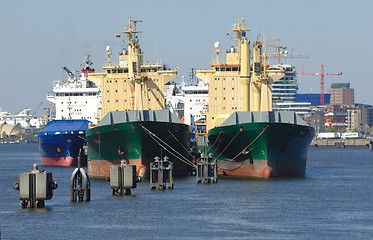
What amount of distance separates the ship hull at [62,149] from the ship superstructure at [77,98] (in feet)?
24.2

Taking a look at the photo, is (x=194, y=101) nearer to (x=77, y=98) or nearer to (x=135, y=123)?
(x=77, y=98)

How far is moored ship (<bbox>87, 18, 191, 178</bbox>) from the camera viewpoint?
199 feet

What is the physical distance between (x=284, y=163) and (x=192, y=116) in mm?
31948

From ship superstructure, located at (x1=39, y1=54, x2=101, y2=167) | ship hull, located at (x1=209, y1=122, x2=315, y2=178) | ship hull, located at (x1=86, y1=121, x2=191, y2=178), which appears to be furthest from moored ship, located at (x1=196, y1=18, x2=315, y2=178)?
ship superstructure, located at (x1=39, y1=54, x2=101, y2=167)

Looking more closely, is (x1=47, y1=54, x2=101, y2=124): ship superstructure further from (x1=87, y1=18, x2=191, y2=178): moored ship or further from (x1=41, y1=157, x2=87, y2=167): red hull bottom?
(x1=87, y1=18, x2=191, y2=178): moored ship

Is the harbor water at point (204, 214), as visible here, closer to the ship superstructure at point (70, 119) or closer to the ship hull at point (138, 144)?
the ship hull at point (138, 144)

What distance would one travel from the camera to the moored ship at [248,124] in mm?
60031

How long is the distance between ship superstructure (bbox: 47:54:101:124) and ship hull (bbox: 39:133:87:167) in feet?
24.2

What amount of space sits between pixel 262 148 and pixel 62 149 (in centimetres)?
3766

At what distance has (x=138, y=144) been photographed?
60.5m

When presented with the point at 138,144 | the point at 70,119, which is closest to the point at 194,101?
the point at 70,119

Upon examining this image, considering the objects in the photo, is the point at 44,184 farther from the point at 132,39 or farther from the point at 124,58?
the point at 124,58

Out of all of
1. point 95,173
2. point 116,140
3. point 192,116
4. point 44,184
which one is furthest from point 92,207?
point 192,116

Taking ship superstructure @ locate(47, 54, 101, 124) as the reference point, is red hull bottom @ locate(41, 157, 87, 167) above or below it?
below
